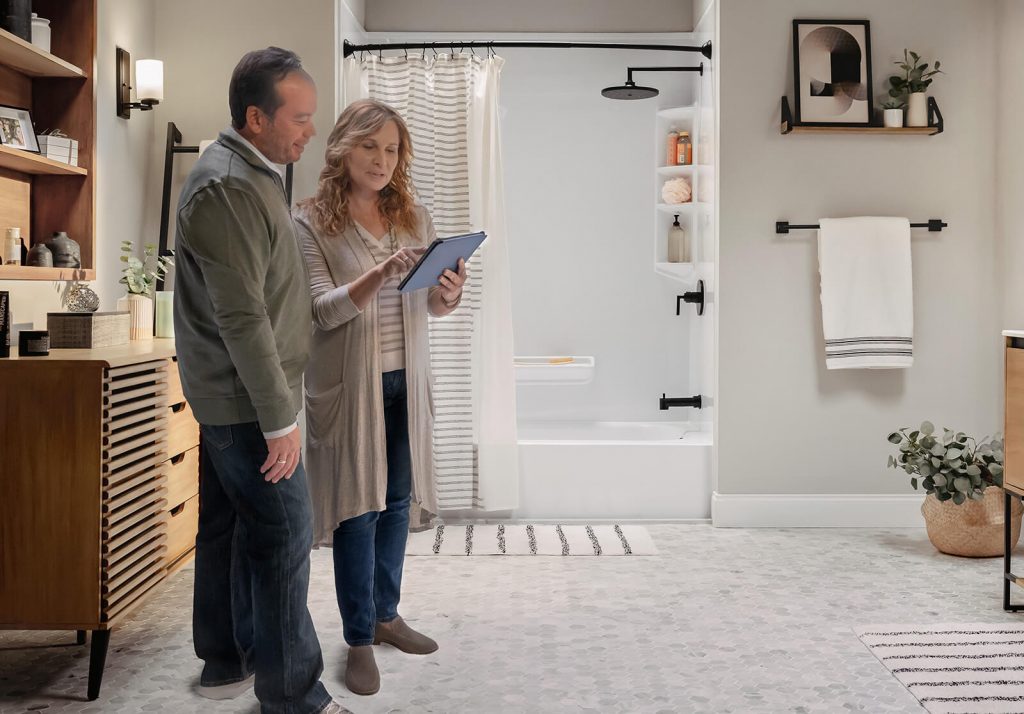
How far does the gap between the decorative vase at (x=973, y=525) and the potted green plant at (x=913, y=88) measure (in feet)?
4.74

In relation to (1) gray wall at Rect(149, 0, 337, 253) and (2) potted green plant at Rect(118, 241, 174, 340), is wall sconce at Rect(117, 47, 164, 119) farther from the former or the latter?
(2) potted green plant at Rect(118, 241, 174, 340)

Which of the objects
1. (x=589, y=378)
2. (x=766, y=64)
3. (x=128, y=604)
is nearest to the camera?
(x=128, y=604)

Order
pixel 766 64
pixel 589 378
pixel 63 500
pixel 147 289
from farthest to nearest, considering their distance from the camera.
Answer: pixel 589 378 < pixel 766 64 < pixel 147 289 < pixel 63 500

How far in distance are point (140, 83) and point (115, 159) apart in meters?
0.28

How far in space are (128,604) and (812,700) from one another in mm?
1612

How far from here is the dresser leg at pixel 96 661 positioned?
2.10m

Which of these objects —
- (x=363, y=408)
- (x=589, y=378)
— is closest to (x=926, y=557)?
(x=589, y=378)

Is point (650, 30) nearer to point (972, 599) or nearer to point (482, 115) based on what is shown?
point (482, 115)

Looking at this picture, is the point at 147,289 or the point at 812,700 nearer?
the point at 812,700

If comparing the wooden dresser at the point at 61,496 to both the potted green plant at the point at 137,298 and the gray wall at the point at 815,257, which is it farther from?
the gray wall at the point at 815,257

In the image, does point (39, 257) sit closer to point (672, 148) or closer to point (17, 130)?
point (17, 130)

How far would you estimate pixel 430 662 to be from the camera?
2332mm

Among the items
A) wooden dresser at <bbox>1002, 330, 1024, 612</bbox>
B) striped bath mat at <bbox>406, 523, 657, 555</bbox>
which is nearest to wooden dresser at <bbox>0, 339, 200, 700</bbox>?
striped bath mat at <bbox>406, 523, 657, 555</bbox>

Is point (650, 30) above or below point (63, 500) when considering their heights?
above
